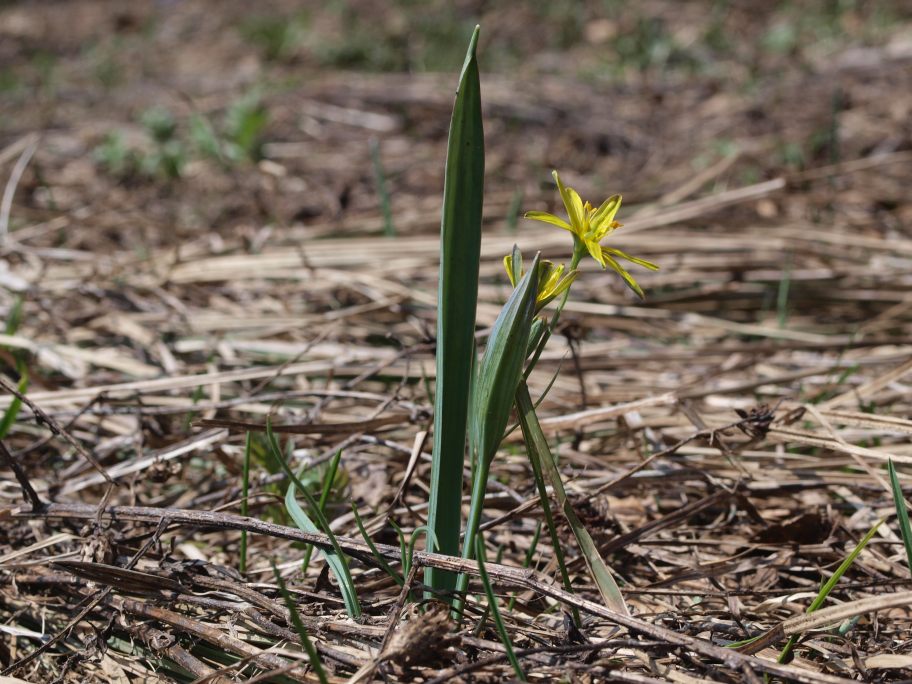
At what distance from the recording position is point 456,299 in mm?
857

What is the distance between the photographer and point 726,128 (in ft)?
12.6

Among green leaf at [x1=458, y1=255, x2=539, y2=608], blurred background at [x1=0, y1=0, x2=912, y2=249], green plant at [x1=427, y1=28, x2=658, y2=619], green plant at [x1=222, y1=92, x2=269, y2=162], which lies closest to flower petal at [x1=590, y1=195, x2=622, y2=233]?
green plant at [x1=427, y1=28, x2=658, y2=619]

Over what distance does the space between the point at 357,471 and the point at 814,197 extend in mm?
2303

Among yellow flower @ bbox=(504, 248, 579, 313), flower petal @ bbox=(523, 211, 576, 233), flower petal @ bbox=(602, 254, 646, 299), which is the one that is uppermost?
flower petal @ bbox=(523, 211, 576, 233)

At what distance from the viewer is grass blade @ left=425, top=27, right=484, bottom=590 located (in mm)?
788

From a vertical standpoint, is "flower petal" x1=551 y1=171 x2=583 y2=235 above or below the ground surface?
above

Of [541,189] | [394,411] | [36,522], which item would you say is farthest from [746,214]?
[36,522]

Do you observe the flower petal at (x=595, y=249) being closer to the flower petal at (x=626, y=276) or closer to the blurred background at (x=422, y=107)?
the flower petal at (x=626, y=276)

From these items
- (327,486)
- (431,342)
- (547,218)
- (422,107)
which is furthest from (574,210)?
(422,107)

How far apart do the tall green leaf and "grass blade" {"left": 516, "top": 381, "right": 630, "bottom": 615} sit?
0.23 ft

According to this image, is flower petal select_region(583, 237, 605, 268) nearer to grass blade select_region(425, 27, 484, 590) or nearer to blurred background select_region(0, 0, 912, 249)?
grass blade select_region(425, 27, 484, 590)

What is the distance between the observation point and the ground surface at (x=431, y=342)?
1050 mm

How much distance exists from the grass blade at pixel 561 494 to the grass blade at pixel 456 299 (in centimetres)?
7

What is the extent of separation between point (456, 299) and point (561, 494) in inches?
10.6
